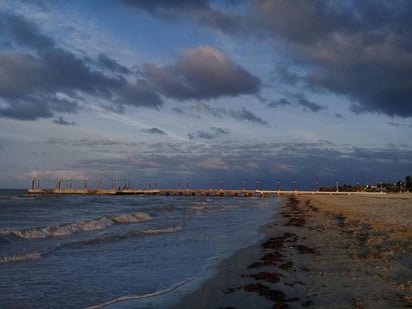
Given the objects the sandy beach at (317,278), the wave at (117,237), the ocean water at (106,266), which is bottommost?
the ocean water at (106,266)

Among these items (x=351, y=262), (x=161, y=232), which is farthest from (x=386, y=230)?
(x=161, y=232)

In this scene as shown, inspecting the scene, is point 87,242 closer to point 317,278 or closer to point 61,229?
point 61,229

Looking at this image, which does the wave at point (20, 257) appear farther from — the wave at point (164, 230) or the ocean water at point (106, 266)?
the wave at point (164, 230)

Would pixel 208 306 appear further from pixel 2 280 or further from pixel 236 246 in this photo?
pixel 236 246

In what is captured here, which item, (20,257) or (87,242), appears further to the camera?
(87,242)

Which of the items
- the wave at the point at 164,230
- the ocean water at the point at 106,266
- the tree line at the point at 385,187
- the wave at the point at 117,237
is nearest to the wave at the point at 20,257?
the ocean water at the point at 106,266

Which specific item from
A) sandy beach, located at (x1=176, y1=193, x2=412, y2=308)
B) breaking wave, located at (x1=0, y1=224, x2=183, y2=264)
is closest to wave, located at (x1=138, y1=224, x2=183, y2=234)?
breaking wave, located at (x1=0, y1=224, x2=183, y2=264)

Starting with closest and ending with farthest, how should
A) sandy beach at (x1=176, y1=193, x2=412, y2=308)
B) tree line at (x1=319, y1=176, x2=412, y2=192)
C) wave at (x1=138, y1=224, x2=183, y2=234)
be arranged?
sandy beach at (x1=176, y1=193, x2=412, y2=308)
wave at (x1=138, y1=224, x2=183, y2=234)
tree line at (x1=319, y1=176, x2=412, y2=192)

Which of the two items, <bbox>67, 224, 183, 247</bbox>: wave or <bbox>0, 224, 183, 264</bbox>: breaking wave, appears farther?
<bbox>67, 224, 183, 247</bbox>: wave

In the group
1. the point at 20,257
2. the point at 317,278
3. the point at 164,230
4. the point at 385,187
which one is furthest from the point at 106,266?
the point at 385,187

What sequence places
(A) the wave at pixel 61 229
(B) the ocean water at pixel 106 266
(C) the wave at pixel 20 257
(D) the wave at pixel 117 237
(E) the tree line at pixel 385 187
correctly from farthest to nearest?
1. (E) the tree line at pixel 385 187
2. (A) the wave at pixel 61 229
3. (D) the wave at pixel 117 237
4. (C) the wave at pixel 20 257
5. (B) the ocean water at pixel 106 266

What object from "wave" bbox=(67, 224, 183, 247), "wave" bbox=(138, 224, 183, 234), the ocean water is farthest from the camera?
"wave" bbox=(138, 224, 183, 234)

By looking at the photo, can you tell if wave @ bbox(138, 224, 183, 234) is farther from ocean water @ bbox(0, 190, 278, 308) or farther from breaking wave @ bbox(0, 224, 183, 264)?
ocean water @ bbox(0, 190, 278, 308)

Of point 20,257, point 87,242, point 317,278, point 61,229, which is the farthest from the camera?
point 61,229
